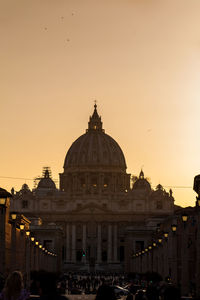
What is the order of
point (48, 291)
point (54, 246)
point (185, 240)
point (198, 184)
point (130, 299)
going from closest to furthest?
point (48, 291)
point (130, 299)
point (185, 240)
point (198, 184)
point (54, 246)

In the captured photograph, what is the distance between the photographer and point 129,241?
198375 millimetres

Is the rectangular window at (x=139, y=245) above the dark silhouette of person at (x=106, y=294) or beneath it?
above

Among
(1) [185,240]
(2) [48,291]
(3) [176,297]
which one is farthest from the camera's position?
(1) [185,240]

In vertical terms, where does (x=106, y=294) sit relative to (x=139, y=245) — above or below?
below

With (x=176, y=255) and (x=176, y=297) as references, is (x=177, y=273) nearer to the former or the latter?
(x=176, y=255)

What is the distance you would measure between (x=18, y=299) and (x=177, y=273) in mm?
49403

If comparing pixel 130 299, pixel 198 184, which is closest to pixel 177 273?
pixel 198 184

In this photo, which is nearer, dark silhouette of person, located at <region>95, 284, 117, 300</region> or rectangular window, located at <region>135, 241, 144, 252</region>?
dark silhouette of person, located at <region>95, 284, 117, 300</region>

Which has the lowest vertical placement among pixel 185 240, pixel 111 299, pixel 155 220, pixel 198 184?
pixel 111 299

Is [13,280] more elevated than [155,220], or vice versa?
[155,220]

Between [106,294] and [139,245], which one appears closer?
[106,294]

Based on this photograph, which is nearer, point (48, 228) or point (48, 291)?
point (48, 291)

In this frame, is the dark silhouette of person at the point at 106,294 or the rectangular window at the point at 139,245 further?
the rectangular window at the point at 139,245

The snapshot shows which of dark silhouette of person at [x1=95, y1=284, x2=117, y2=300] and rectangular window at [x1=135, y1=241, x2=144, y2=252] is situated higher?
rectangular window at [x1=135, y1=241, x2=144, y2=252]
